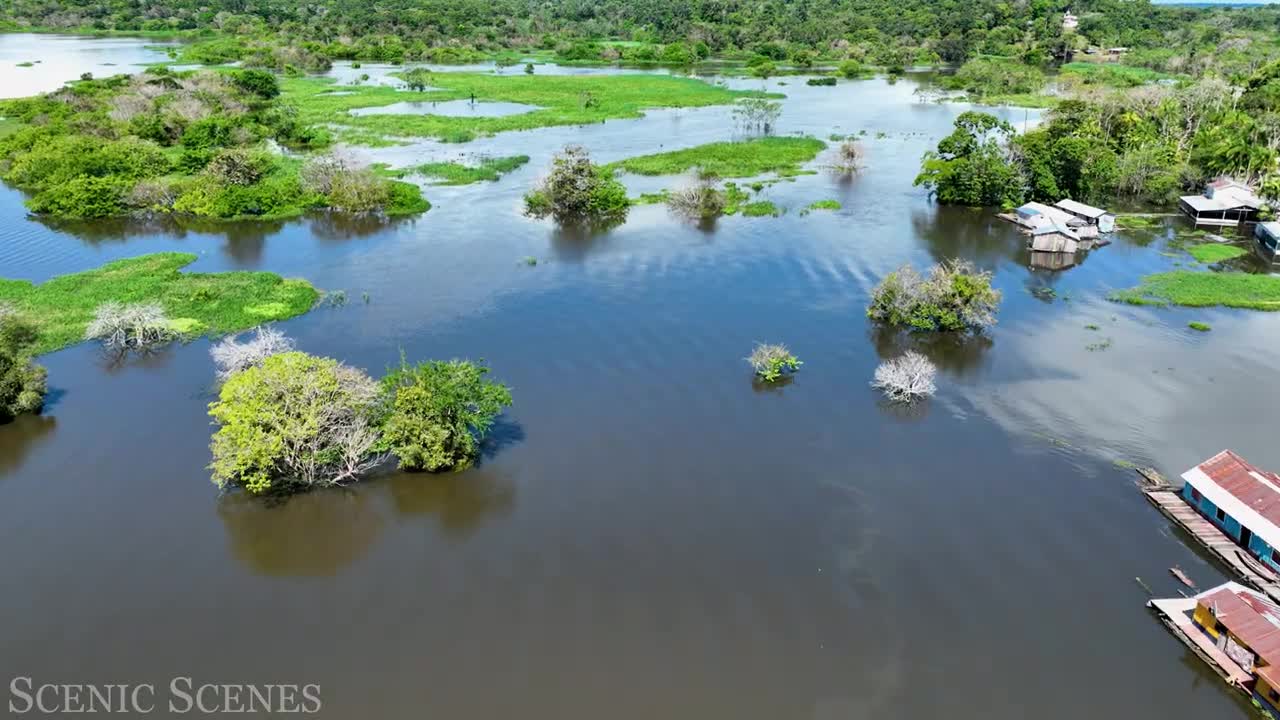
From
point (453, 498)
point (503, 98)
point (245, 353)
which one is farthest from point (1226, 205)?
point (503, 98)

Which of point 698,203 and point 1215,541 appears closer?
point 1215,541

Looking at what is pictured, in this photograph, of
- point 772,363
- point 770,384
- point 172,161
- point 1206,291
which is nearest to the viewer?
point 770,384

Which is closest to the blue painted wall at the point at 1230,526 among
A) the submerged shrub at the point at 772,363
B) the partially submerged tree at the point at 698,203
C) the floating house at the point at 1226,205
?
the submerged shrub at the point at 772,363

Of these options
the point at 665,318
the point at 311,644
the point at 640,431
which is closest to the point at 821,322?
the point at 665,318

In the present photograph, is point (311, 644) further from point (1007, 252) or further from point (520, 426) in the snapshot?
point (1007, 252)

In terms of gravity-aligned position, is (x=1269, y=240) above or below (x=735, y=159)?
below

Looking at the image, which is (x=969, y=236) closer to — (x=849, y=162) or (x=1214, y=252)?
(x=1214, y=252)
